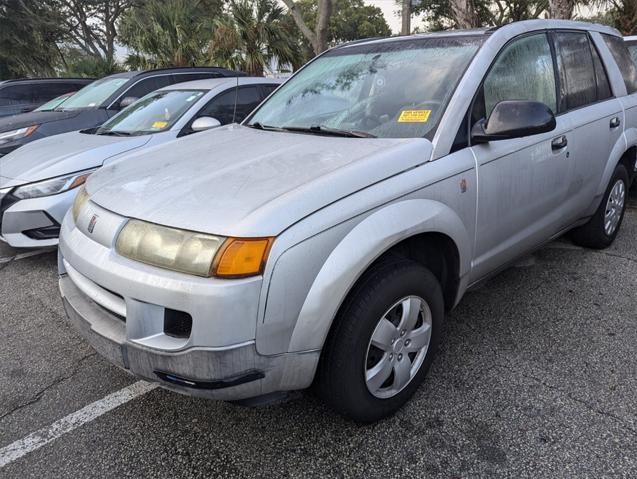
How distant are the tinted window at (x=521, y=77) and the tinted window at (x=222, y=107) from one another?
3.06 m

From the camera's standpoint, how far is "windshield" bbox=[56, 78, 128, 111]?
6430 millimetres

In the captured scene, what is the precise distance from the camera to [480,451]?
203 cm

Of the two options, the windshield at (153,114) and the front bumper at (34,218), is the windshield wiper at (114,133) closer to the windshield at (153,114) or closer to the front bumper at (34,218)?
the windshield at (153,114)

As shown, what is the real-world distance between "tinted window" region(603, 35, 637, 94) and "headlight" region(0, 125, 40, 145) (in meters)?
6.26

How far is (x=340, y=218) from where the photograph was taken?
1.85 meters

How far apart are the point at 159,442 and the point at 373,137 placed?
5.64ft

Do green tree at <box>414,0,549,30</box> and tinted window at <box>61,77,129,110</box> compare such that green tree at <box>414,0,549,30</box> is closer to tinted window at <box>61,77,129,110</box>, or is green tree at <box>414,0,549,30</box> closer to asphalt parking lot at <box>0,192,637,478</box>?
tinted window at <box>61,77,129,110</box>

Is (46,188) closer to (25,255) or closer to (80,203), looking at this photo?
(25,255)

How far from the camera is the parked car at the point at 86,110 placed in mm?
6137

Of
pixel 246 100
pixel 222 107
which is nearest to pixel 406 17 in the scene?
pixel 246 100

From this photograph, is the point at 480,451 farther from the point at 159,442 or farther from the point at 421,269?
the point at 159,442

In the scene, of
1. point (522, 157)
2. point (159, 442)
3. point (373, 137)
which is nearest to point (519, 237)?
point (522, 157)

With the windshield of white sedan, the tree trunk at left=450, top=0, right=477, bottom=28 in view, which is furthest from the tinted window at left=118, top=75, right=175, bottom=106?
the tree trunk at left=450, top=0, right=477, bottom=28

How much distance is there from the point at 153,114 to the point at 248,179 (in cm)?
336
